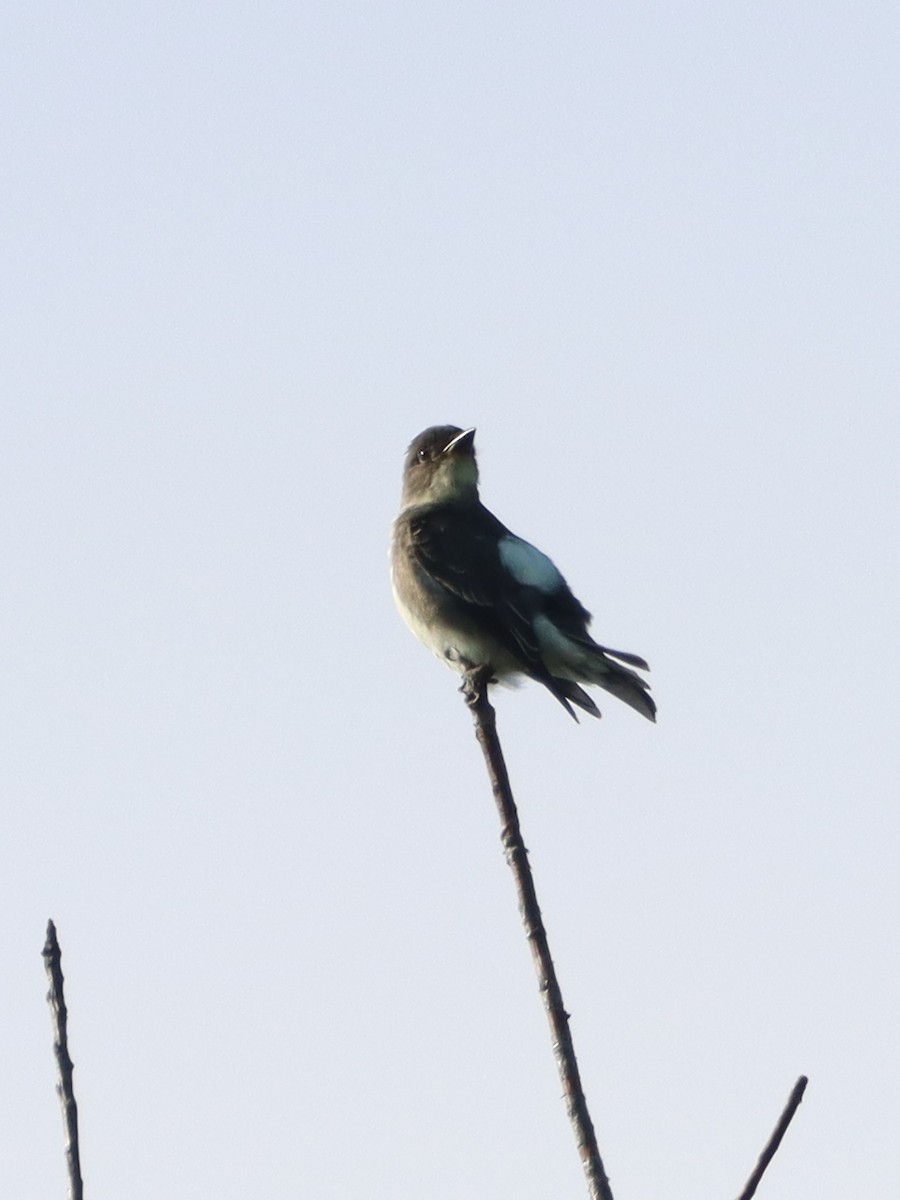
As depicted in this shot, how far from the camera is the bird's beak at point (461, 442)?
1168cm

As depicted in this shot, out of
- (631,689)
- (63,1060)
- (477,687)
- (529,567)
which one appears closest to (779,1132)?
(63,1060)

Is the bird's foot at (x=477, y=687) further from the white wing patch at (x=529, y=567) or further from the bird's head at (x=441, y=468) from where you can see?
the bird's head at (x=441, y=468)

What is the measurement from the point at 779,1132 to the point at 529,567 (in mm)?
7147

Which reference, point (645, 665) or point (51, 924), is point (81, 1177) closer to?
point (51, 924)

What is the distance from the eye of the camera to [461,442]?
11734 mm

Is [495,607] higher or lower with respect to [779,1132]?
higher

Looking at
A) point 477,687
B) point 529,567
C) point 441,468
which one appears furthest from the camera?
point 441,468

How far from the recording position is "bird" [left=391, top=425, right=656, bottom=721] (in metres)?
9.63

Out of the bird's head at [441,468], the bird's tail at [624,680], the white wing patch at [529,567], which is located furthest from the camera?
the bird's head at [441,468]

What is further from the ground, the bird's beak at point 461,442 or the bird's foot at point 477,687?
the bird's beak at point 461,442

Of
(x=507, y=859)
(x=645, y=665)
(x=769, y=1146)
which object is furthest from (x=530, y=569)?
(x=769, y=1146)

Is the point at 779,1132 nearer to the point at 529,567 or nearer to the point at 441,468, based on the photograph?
the point at 529,567

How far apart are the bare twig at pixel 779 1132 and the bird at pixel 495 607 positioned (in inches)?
228

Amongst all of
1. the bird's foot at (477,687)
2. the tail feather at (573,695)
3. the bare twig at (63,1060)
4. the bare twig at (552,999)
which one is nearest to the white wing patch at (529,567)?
the tail feather at (573,695)
